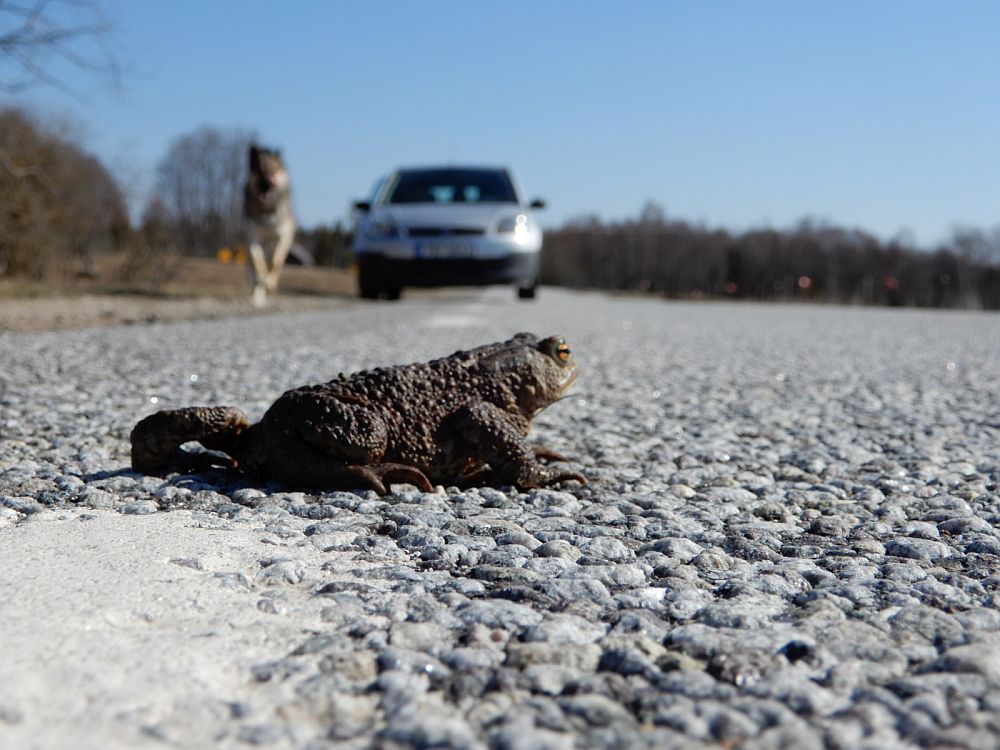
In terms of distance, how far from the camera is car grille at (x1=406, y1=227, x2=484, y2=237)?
12000 millimetres

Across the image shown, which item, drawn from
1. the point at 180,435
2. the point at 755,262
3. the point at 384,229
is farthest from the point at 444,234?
the point at 755,262

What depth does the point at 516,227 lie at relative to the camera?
12.3 m

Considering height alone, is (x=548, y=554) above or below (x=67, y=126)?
below

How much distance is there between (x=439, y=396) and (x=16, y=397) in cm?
263

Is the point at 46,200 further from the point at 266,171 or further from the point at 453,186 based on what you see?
the point at 453,186

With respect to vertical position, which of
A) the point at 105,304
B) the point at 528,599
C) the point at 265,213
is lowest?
the point at 528,599

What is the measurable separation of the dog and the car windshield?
165cm

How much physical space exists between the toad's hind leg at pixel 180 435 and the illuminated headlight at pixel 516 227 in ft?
31.2

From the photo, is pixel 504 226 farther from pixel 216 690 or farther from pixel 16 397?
pixel 216 690

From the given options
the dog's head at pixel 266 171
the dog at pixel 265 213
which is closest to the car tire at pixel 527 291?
the dog at pixel 265 213

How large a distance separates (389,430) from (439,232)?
941cm

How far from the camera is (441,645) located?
1.62 m

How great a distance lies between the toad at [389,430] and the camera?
273cm

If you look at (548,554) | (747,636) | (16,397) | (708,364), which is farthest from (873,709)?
(708,364)
